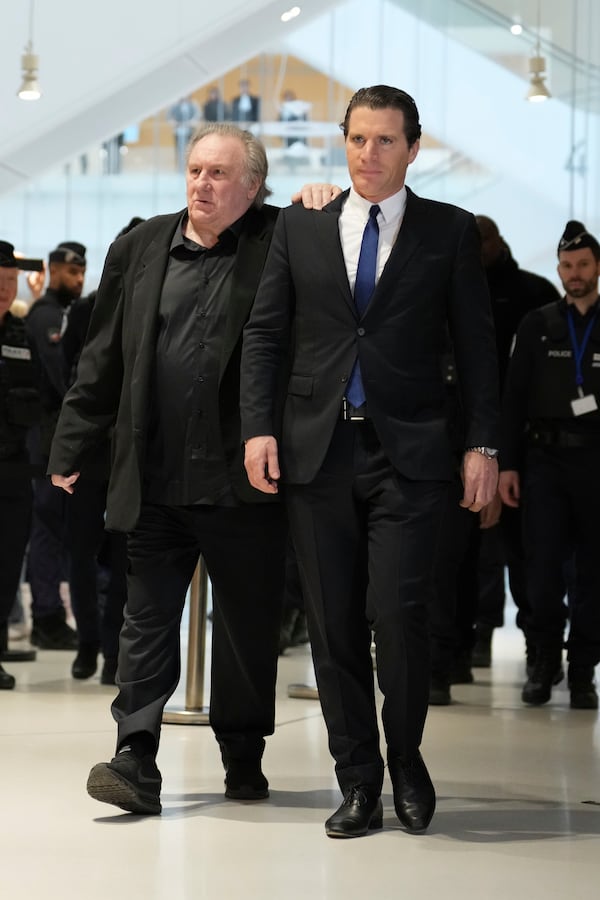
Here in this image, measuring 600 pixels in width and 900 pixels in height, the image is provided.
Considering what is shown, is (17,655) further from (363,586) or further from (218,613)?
(363,586)

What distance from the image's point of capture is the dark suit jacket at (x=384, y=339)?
3.46 m

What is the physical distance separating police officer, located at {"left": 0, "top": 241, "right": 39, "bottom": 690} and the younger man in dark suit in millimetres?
2552

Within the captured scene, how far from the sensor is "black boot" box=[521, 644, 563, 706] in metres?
5.79

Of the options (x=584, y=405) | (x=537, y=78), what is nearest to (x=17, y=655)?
(x=584, y=405)

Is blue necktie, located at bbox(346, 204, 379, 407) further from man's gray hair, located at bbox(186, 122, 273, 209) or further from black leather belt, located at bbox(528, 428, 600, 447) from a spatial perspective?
black leather belt, located at bbox(528, 428, 600, 447)

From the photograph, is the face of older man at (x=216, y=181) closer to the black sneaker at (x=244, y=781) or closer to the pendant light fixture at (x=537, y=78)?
the black sneaker at (x=244, y=781)

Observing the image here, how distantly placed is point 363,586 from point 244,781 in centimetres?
63

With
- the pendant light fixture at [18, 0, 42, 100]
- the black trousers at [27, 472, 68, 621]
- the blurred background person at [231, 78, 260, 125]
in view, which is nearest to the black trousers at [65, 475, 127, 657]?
the black trousers at [27, 472, 68, 621]

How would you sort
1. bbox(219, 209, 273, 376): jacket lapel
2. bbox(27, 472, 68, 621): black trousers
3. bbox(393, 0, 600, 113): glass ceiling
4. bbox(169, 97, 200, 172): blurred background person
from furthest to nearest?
bbox(169, 97, 200, 172): blurred background person, bbox(393, 0, 600, 113): glass ceiling, bbox(27, 472, 68, 621): black trousers, bbox(219, 209, 273, 376): jacket lapel

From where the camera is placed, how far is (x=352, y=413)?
3479mm

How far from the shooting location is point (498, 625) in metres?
7.23

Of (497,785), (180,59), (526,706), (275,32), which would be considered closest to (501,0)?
(275,32)

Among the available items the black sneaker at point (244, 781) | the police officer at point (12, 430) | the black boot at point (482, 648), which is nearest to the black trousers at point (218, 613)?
the black sneaker at point (244, 781)

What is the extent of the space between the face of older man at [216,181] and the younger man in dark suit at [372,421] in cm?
26
